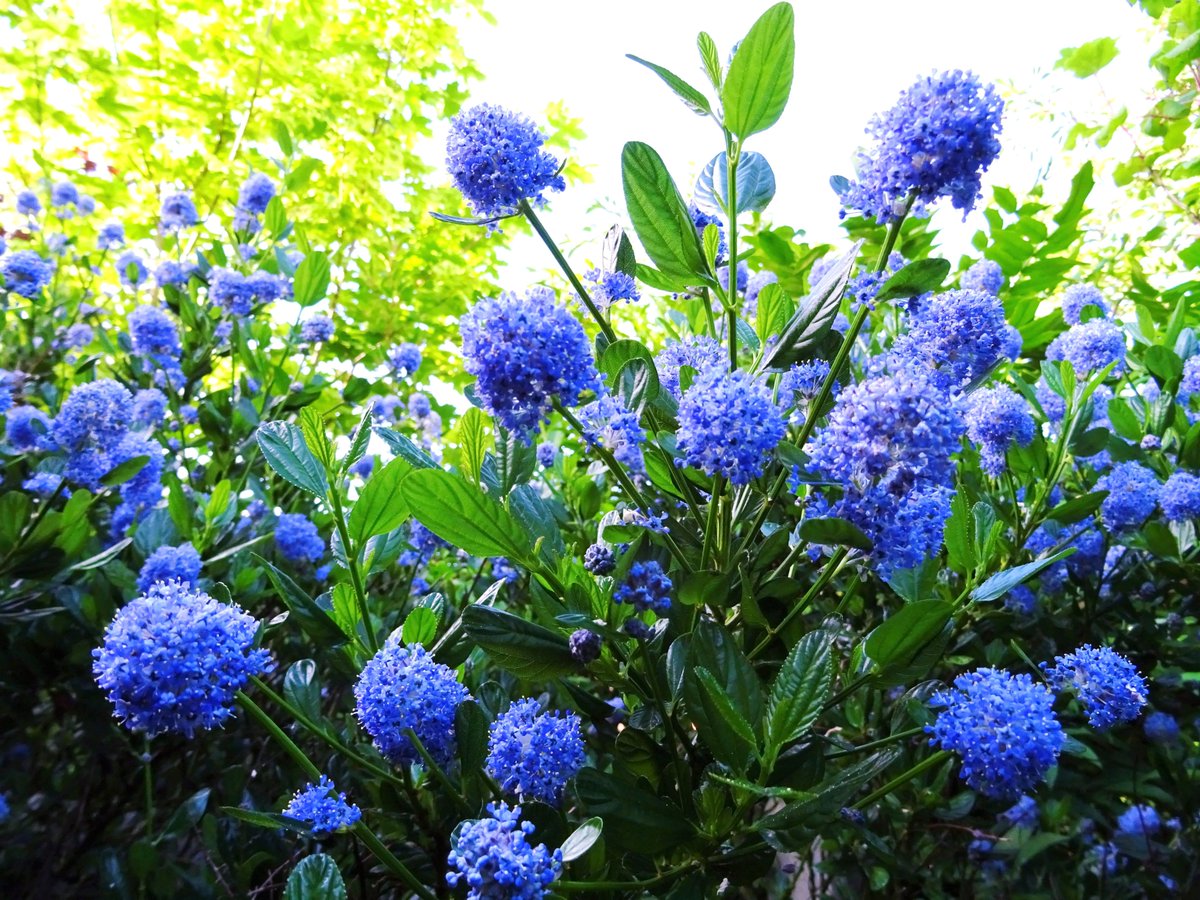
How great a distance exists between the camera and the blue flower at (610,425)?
103 centimetres

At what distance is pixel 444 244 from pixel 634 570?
542 centimetres

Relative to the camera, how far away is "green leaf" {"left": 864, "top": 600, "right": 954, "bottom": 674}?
971 millimetres

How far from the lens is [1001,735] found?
105cm

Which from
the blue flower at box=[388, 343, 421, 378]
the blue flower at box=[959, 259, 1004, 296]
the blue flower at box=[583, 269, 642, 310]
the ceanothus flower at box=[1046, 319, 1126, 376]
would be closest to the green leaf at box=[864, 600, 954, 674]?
the blue flower at box=[583, 269, 642, 310]

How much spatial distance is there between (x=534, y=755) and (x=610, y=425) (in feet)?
1.50

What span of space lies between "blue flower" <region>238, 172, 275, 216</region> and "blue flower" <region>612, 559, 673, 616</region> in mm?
2923

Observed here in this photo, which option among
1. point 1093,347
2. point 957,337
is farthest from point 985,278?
point 957,337

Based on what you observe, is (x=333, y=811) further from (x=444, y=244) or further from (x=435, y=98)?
(x=435, y=98)

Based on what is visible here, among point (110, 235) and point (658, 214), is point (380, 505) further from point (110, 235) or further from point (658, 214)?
point (110, 235)

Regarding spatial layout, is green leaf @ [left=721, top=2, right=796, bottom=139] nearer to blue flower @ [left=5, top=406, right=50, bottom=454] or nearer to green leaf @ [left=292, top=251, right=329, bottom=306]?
green leaf @ [left=292, top=251, right=329, bottom=306]

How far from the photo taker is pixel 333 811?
110 cm

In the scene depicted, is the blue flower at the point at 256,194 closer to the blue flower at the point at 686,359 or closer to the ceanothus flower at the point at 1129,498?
the blue flower at the point at 686,359

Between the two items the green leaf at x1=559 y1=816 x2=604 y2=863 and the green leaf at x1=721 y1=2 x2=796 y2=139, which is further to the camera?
the green leaf at x1=721 y1=2 x2=796 y2=139

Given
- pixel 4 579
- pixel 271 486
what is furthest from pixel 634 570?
pixel 271 486
